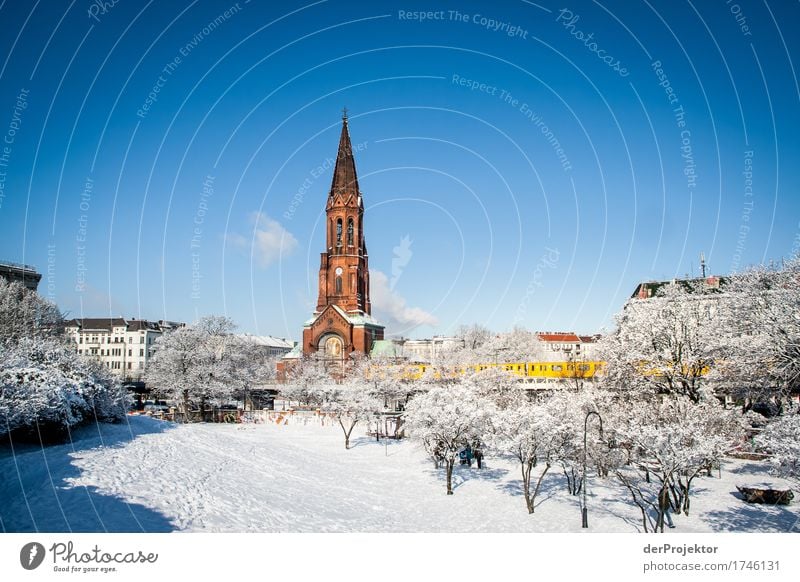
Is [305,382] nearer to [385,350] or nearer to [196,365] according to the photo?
[196,365]

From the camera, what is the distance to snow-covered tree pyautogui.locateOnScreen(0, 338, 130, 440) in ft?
72.9

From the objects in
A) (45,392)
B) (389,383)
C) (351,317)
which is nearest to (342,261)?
(351,317)

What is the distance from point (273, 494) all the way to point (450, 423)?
10.2 m

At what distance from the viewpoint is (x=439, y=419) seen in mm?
29094
